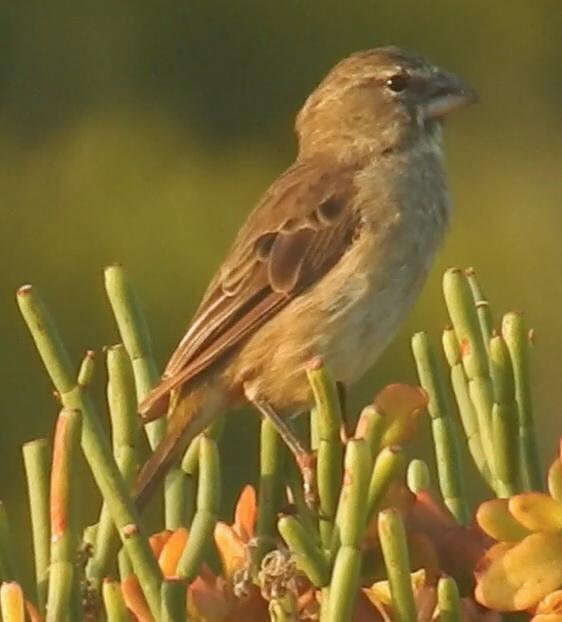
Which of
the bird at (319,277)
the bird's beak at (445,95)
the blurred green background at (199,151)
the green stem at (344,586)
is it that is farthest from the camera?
the blurred green background at (199,151)

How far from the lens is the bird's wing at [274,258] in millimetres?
4188

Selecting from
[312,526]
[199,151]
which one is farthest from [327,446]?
[199,151]

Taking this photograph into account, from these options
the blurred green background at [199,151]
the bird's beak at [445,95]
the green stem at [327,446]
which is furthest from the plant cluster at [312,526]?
the blurred green background at [199,151]

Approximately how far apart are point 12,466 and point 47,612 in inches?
263

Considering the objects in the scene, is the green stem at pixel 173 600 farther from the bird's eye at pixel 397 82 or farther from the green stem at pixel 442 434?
the bird's eye at pixel 397 82

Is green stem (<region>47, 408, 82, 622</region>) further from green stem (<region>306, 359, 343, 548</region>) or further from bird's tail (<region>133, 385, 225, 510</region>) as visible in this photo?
bird's tail (<region>133, 385, 225, 510</region>)

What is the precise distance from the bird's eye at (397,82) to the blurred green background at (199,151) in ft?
10.9

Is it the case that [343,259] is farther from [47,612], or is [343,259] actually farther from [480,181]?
[480,181]

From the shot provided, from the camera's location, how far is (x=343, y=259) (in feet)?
13.9

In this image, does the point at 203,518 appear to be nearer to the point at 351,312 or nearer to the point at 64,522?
the point at 64,522

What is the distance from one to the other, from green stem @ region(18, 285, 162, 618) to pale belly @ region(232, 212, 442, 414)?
1.90 meters

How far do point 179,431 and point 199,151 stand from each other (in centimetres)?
751

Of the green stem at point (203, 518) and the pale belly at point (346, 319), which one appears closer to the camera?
the green stem at point (203, 518)

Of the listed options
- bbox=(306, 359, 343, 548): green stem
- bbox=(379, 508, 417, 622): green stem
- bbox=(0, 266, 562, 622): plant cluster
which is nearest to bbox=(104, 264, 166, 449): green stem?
bbox=(0, 266, 562, 622): plant cluster
